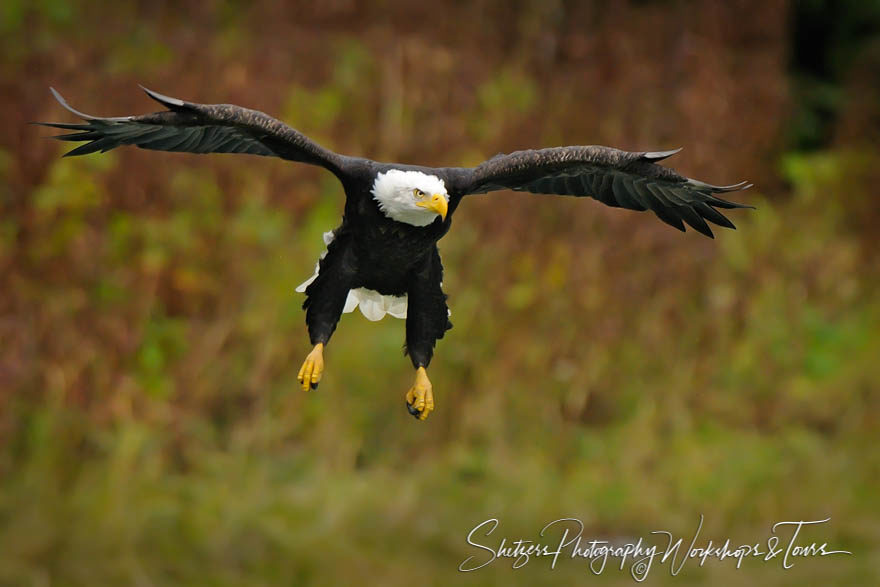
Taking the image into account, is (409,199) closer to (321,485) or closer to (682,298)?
(321,485)

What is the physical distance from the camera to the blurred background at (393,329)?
8.29m

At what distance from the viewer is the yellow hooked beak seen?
3023 millimetres

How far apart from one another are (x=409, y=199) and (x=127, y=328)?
5909 mm

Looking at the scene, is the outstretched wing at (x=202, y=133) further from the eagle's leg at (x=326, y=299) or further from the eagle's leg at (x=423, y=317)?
the eagle's leg at (x=423, y=317)

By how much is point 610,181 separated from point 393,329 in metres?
5.43

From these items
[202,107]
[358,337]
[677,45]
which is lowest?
[358,337]

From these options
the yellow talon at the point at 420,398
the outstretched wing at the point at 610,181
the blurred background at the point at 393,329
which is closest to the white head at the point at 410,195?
the outstretched wing at the point at 610,181

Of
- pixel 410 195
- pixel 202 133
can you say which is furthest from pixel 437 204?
pixel 202 133

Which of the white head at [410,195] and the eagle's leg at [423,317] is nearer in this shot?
the white head at [410,195]

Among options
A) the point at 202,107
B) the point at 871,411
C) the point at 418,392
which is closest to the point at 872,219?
the point at 871,411

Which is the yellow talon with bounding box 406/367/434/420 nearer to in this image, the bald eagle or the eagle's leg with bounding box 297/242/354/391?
the bald eagle

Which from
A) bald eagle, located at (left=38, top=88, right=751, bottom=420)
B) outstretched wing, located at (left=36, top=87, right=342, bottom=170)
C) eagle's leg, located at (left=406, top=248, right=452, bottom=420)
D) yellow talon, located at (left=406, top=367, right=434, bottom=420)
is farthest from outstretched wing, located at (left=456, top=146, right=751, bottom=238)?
yellow talon, located at (left=406, top=367, right=434, bottom=420)

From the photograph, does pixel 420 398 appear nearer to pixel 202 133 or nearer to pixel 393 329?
pixel 202 133

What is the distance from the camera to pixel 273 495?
843 centimetres
